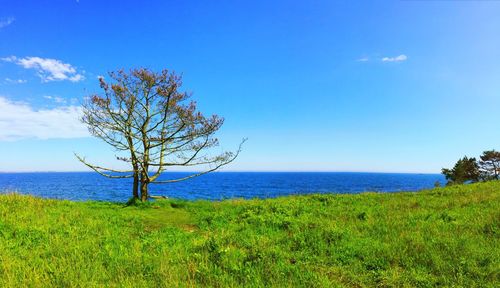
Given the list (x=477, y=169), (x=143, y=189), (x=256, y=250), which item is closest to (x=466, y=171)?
(x=477, y=169)

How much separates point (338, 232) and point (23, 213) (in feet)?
42.4

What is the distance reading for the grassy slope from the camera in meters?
6.08

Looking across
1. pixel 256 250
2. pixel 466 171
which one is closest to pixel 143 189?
pixel 256 250

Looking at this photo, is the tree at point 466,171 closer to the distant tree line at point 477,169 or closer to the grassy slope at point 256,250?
the distant tree line at point 477,169

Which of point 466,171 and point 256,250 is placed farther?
point 466,171

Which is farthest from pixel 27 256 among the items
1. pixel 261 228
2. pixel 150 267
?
pixel 261 228

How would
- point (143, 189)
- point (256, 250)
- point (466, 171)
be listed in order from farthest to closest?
point (466, 171)
point (143, 189)
point (256, 250)

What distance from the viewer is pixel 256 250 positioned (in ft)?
25.3

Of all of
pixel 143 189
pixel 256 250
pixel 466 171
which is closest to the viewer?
pixel 256 250

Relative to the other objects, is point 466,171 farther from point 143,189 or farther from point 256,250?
point 256,250

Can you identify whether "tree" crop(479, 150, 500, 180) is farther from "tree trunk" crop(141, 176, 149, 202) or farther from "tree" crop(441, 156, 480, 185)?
"tree trunk" crop(141, 176, 149, 202)

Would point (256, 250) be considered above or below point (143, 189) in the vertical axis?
below

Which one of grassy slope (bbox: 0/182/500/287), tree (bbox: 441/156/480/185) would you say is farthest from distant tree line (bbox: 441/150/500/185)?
grassy slope (bbox: 0/182/500/287)

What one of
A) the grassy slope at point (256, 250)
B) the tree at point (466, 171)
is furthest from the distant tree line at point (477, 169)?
the grassy slope at point (256, 250)
